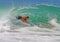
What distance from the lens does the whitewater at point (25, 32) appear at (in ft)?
3.29

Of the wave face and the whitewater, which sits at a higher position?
the wave face

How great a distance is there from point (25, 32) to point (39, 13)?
0.21 metres

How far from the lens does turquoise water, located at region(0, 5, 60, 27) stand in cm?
102

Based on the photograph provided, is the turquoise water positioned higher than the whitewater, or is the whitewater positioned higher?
the turquoise water

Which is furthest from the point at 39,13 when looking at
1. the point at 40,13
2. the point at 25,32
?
the point at 25,32

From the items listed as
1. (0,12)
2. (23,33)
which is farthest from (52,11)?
(0,12)

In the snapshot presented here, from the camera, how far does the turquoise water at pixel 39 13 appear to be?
3.36ft

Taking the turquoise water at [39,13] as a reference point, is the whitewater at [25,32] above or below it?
below

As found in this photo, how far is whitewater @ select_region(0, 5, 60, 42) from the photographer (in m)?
1.00

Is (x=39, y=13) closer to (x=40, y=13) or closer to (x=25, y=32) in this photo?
(x=40, y=13)

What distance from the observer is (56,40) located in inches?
39.3

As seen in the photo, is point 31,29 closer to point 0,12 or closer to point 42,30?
point 42,30

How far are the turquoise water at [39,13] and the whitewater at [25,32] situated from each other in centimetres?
3

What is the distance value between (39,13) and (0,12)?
1.17 feet
